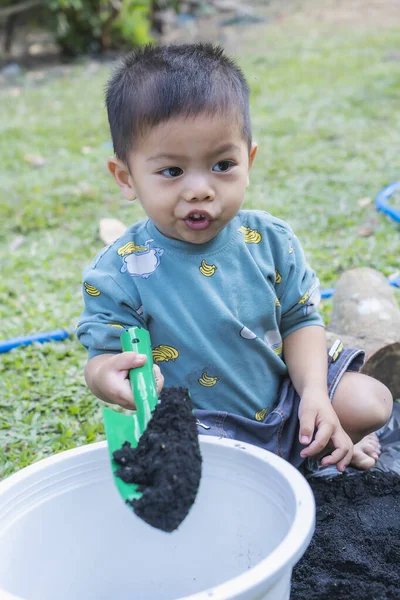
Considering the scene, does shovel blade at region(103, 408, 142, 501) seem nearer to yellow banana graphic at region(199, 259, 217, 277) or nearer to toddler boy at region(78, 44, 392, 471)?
toddler boy at region(78, 44, 392, 471)

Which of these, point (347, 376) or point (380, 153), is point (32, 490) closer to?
point (347, 376)

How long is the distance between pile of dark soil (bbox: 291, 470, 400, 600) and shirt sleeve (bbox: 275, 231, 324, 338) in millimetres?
398

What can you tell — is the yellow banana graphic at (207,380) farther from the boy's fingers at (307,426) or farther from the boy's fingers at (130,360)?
the boy's fingers at (130,360)

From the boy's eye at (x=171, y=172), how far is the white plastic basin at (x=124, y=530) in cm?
58

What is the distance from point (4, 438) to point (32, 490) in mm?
867

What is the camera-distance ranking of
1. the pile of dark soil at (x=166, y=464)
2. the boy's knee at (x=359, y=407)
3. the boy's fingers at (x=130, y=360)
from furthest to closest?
the boy's knee at (x=359, y=407) < the boy's fingers at (x=130, y=360) < the pile of dark soil at (x=166, y=464)

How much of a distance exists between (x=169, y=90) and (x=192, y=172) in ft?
0.59

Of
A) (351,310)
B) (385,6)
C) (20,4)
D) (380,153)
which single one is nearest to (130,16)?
(20,4)

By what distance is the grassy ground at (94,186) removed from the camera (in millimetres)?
2406

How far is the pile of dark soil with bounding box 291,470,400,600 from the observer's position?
4.69ft

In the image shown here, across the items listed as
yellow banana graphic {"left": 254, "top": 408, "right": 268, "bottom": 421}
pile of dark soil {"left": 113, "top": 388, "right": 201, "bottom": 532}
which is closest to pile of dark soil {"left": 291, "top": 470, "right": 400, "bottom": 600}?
yellow banana graphic {"left": 254, "top": 408, "right": 268, "bottom": 421}

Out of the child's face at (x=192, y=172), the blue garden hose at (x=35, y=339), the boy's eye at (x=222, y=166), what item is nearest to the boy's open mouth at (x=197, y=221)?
the child's face at (x=192, y=172)

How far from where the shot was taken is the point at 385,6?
9.33 metres

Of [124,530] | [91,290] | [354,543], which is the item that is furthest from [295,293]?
[124,530]
